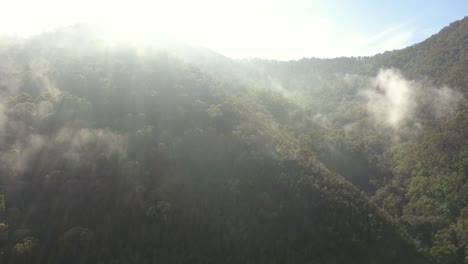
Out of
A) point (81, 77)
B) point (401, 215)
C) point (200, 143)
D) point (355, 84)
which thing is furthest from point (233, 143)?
point (355, 84)

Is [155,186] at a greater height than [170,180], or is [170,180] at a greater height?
[170,180]

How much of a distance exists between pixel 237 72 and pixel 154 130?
4621 inches

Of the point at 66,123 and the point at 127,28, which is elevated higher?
the point at 127,28

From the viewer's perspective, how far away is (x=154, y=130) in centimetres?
7556

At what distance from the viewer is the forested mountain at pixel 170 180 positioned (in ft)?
188

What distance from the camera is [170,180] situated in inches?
2613

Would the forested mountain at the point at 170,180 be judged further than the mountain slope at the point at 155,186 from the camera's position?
Yes

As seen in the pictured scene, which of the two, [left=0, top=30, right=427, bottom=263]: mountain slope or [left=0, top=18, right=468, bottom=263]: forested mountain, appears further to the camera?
[left=0, top=18, right=468, bottom=263]: forested mountain

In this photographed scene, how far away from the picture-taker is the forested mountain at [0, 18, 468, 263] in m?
57.4

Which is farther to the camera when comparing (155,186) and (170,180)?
(170,180)

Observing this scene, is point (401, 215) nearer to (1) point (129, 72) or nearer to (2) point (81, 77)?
(1) point (129, 72)

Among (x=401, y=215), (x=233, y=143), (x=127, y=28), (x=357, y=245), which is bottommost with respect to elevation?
(x=401, y=215)

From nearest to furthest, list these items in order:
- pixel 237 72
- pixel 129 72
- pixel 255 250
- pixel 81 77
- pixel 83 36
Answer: pixel 255 250, pixel 81 77, pixel 129 72, pixel 83 36, pixel 237 72

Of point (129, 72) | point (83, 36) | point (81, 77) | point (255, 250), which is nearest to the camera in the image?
point (255, 250)
